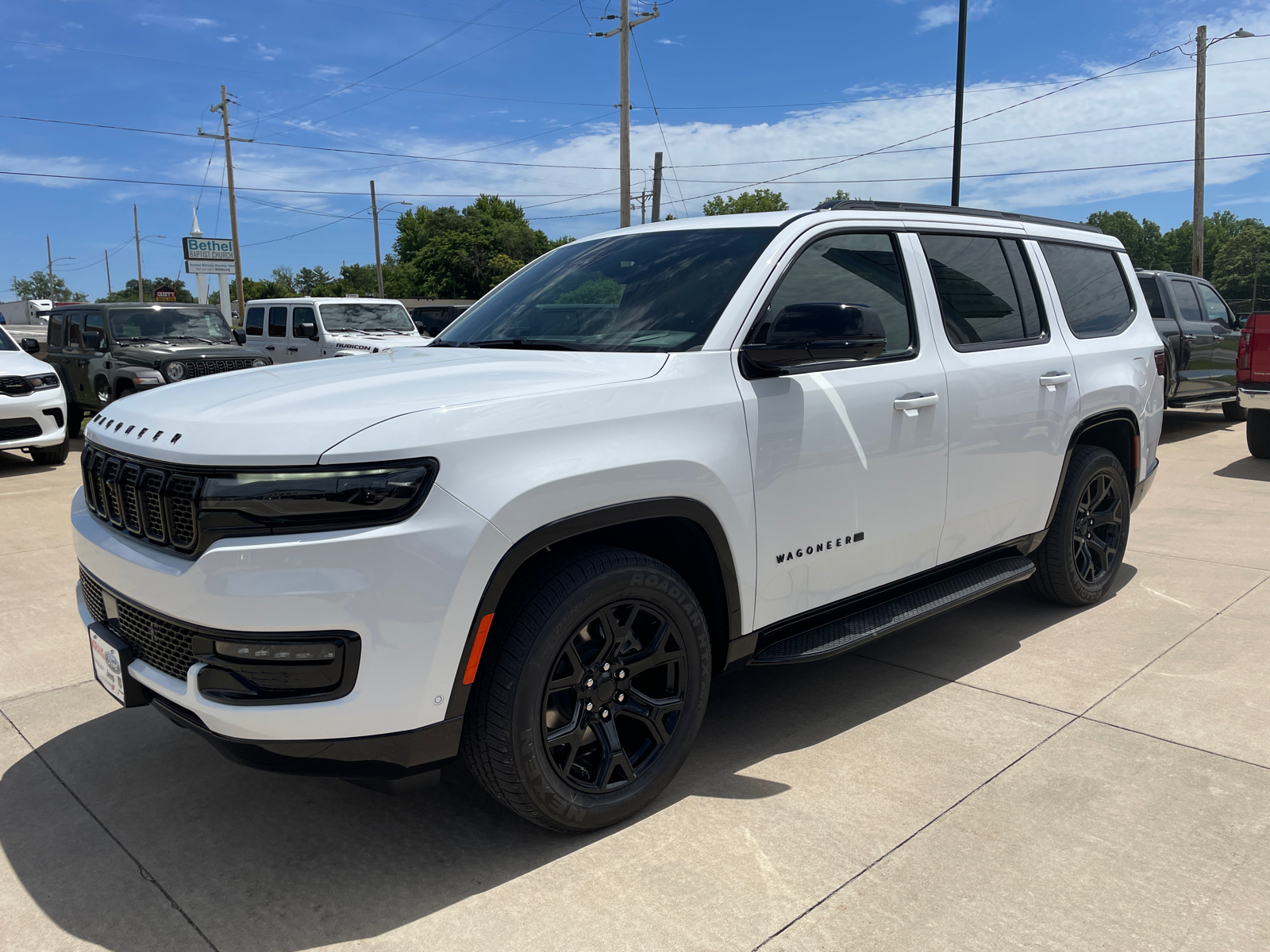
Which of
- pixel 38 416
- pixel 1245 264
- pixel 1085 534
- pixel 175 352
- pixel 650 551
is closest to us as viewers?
pixel 650 551

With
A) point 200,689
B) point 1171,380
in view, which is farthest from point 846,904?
point 1171,380

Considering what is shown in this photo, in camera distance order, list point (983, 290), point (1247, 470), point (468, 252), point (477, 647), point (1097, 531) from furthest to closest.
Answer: point (468, 252) < point (1247, 470) < point (1097, 531) < point (983, 290) < point (477, 647)

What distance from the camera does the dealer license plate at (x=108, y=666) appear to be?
276 cm

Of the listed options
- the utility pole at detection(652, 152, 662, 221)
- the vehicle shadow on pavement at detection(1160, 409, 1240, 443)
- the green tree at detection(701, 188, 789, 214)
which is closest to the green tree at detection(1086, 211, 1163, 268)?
the green tree at detection(701, 188, 789, 214)

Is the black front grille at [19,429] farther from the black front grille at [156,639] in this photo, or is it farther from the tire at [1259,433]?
the tire at [1259,433]

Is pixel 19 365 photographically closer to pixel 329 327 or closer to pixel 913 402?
pixel 329 327

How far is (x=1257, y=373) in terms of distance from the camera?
954 cm

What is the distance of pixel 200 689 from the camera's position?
244cm

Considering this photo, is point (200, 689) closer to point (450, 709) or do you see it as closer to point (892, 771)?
point (450, 709)

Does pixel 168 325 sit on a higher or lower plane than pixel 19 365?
A: higher

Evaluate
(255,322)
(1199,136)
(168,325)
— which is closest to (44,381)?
(168,325)

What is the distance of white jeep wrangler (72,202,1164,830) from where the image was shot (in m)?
2.38

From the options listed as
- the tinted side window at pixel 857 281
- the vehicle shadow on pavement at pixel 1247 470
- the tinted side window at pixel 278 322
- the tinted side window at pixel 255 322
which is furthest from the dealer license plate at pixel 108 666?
the tinted side window at pixel 255 322

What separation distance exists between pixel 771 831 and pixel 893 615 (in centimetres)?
104
